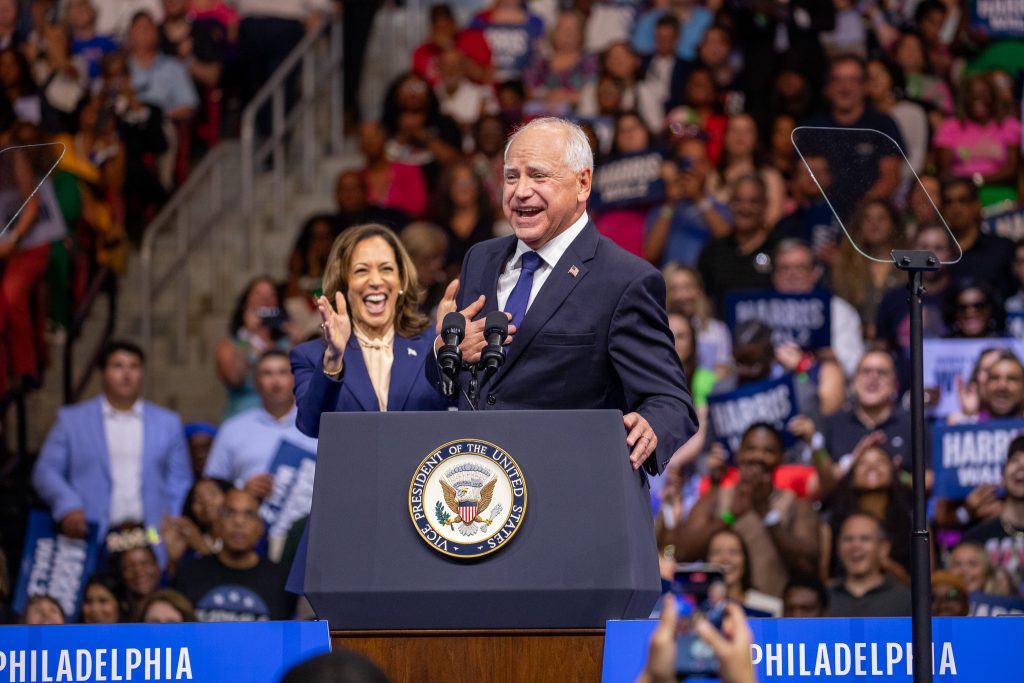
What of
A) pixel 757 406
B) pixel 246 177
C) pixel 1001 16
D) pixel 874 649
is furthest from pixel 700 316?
pixel 874 649

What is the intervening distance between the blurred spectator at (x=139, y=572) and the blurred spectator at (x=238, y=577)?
23 centimetres

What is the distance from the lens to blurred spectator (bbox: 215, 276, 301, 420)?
26.7 feet

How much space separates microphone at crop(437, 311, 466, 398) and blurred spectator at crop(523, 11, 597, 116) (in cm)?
653

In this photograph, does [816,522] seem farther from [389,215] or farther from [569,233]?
[569,233]

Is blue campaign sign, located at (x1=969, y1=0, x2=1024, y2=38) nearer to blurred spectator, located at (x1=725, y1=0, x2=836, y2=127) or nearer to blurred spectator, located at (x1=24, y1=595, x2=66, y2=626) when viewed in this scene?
blurred spectator, located at (x1=725, y1=0, x2=836, y2=127)

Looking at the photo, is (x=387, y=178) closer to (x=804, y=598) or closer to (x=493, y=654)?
(x=804, y=598)

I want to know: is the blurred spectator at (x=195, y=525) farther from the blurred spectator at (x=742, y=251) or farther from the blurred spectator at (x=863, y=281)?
the blurred spectator at (x=863, y=281)

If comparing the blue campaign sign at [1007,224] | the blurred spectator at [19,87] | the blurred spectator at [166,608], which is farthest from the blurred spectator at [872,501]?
the blurred spectator at [19,87]

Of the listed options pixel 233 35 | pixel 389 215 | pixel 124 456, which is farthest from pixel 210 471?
pixel 233 35

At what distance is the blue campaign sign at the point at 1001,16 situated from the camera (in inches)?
365

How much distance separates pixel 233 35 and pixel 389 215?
2551mm

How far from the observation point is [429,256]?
8078 mm

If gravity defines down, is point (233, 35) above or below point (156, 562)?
above

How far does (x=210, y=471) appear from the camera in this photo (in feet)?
24.9
